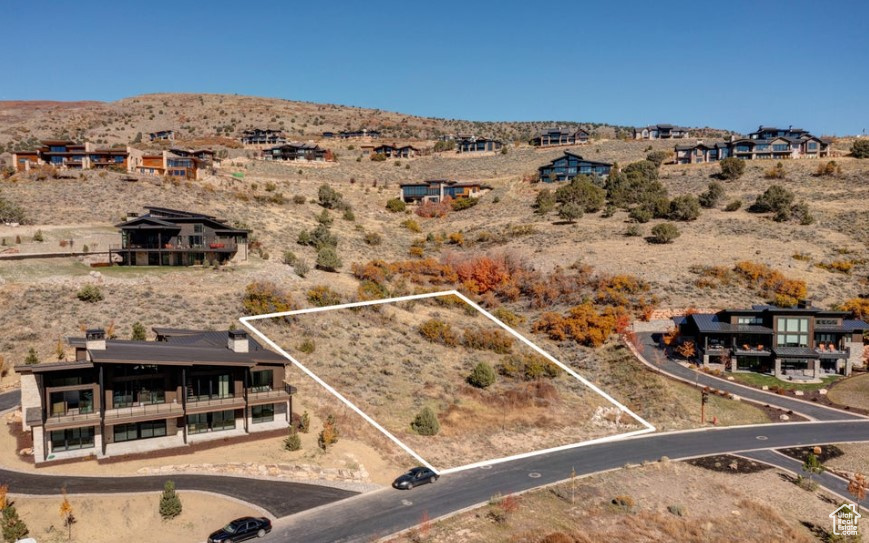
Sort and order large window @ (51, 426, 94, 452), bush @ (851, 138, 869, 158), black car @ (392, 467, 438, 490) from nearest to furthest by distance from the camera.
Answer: black car @ (392, 467, 438, 490), large window @ (51, 426, 94, 452), bush @ (851, 138, 869, 158)

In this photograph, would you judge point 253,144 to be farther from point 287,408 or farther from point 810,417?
point 810,417

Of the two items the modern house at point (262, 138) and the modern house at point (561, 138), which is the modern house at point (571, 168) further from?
the modern house at point (262, 138)

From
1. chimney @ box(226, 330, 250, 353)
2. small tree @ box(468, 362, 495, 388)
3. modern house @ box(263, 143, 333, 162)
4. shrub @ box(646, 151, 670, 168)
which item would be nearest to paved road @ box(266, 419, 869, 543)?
small tree @ box(468, 362, 495, 388)

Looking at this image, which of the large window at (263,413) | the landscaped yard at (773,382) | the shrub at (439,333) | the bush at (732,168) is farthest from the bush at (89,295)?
the bush at (732,168)

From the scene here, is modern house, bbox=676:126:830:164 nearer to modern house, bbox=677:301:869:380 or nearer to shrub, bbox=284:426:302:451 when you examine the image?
modern house, bbox=677:301:869:380

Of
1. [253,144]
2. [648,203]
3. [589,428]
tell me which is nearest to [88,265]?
[589,428]
